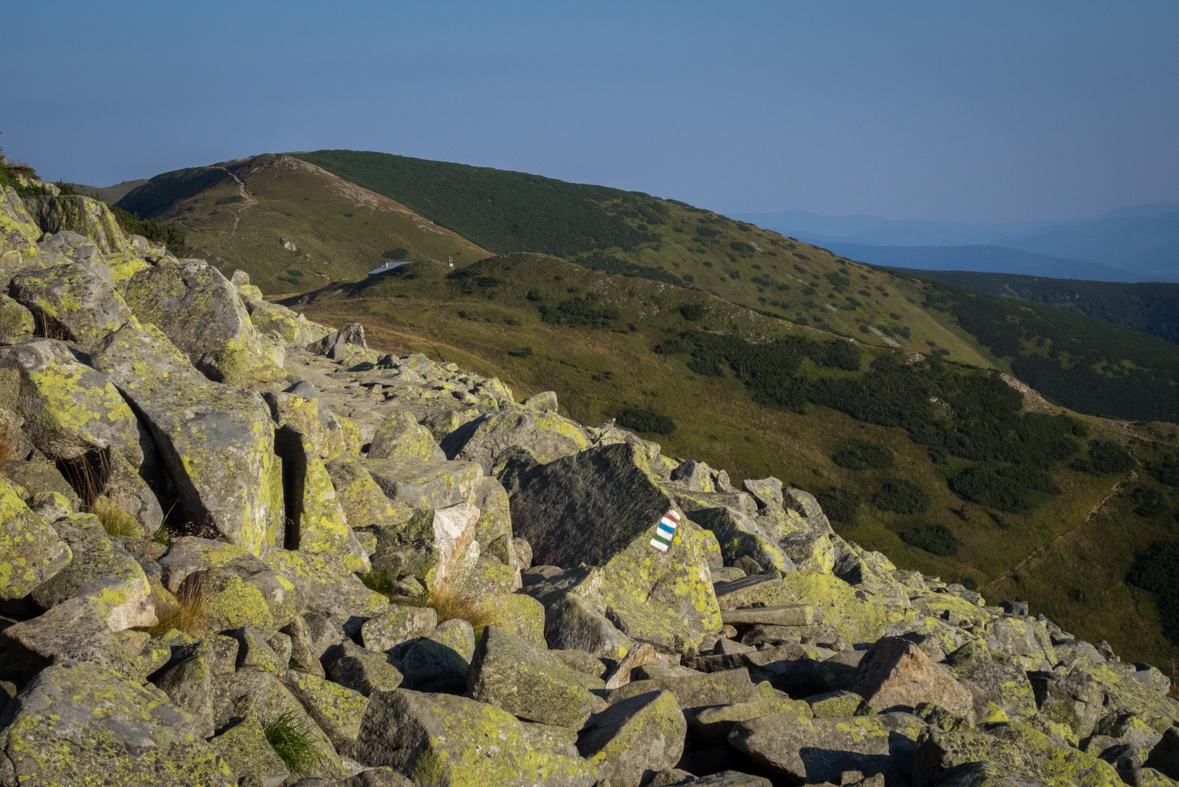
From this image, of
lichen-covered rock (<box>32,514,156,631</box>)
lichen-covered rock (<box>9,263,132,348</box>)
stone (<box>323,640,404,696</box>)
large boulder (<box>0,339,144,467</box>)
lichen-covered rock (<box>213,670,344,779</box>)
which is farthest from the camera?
lichen-covered rock (<box>9,263,132,348</box>)

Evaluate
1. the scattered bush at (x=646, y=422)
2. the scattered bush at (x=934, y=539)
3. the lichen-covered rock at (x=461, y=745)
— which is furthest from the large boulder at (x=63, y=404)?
the scattered bush at (x=934, y=539)

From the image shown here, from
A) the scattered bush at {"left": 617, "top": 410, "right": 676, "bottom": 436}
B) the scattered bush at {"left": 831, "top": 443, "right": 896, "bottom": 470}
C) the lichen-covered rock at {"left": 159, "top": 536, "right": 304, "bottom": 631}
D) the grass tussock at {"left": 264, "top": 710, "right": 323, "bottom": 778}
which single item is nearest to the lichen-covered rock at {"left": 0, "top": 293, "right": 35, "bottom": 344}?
the lichen-covered rock at {"left": 159, "top": 536, "right": 304, "bottom": 631}

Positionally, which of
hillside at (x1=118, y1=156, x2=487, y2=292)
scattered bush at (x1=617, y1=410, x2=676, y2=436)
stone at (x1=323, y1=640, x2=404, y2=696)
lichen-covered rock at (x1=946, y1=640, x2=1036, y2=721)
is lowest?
scattered bush at (x1=617, y1=410, x2=676, y2=436)

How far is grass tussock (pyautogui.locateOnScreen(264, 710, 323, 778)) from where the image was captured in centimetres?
575

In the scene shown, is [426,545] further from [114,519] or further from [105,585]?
[105,585]

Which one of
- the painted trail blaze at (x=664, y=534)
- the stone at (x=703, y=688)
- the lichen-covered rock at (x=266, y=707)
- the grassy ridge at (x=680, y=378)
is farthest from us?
the grassy ridge at (x=680, y=378)

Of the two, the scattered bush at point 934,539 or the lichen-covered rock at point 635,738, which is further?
the scattered bush at point 934,539

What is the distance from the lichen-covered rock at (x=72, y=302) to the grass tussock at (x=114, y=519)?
343cm

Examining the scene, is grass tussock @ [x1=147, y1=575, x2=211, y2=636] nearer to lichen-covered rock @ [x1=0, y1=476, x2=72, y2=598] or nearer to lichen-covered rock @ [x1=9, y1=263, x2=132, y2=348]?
lichen-covered rock @ [x1=0, y1=476, x2=72, y2=598]

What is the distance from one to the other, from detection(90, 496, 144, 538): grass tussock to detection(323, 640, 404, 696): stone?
2654 millimetres

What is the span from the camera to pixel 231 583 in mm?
7211

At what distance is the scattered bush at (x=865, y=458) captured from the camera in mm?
84188

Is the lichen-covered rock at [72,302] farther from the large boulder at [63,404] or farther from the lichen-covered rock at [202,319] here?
the lichen-covered rock at [202,319]

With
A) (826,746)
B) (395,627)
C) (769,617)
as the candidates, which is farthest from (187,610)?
(769,617)
